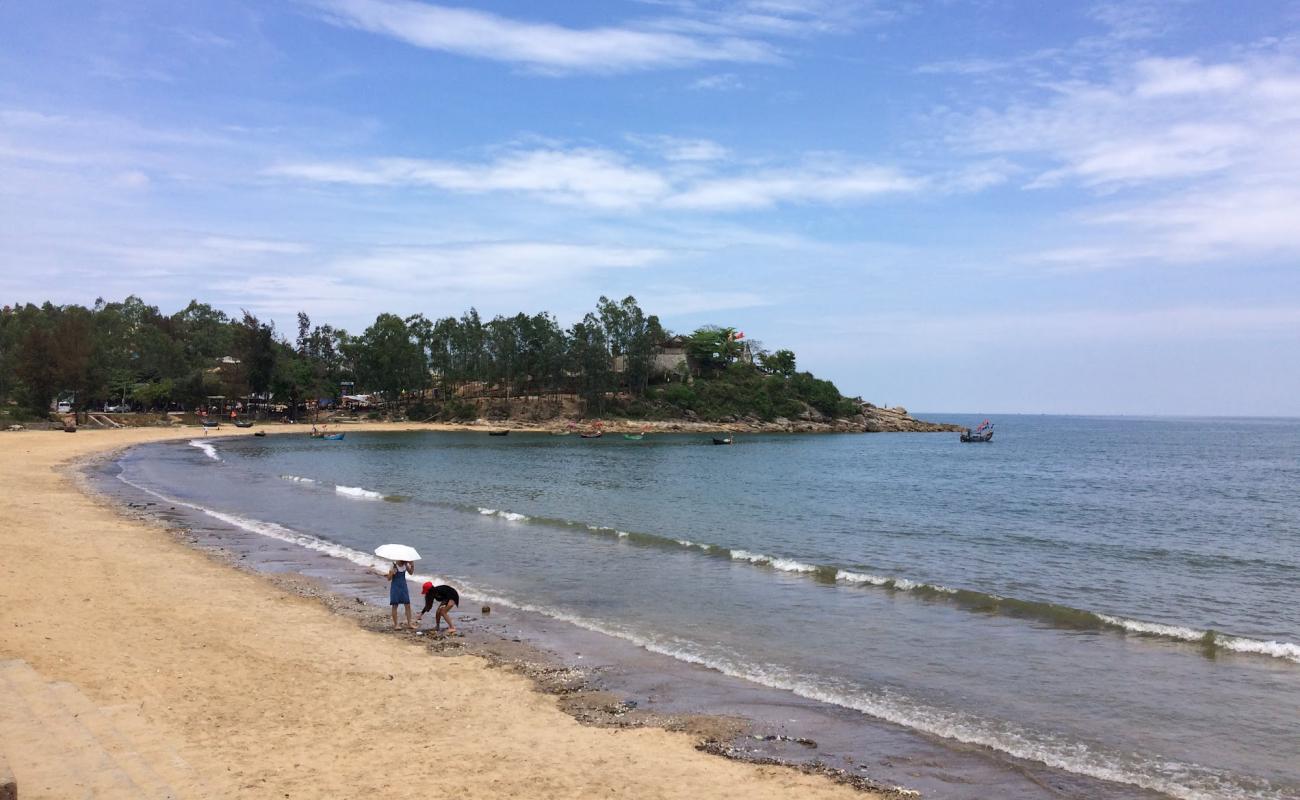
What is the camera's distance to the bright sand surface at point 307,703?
31.0ft

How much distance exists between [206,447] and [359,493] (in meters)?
44.8

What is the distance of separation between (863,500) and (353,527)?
2733 centimetres

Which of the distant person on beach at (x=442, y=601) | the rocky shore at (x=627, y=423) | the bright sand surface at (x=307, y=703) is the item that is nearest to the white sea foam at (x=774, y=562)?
the distant person on beach at (x=442, y=601)

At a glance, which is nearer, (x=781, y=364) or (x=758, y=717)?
(x=758, y=717)

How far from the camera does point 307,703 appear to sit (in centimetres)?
1186

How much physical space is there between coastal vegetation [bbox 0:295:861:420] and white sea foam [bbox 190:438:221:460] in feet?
113

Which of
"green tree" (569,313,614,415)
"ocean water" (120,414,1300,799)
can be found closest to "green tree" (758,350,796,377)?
"green tree" (569,313,614,415)

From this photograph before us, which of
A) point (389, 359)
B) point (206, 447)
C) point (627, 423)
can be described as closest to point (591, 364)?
point (627, 423)

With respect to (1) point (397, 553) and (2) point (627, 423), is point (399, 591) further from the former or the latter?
(2) point (627, 423)

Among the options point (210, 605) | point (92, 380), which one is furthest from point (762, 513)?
point (92, 380)

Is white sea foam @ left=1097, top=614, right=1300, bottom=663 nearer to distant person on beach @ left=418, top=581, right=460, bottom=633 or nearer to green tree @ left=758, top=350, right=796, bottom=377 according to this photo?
distant person on beach @ left=418, top=581, right=460, bottom=633

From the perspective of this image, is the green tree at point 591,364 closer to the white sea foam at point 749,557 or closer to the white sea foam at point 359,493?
the white sea foam at point 359,493

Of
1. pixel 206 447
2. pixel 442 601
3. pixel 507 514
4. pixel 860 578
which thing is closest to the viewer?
pixel 442 601

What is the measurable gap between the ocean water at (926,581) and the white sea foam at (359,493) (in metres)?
0.37
